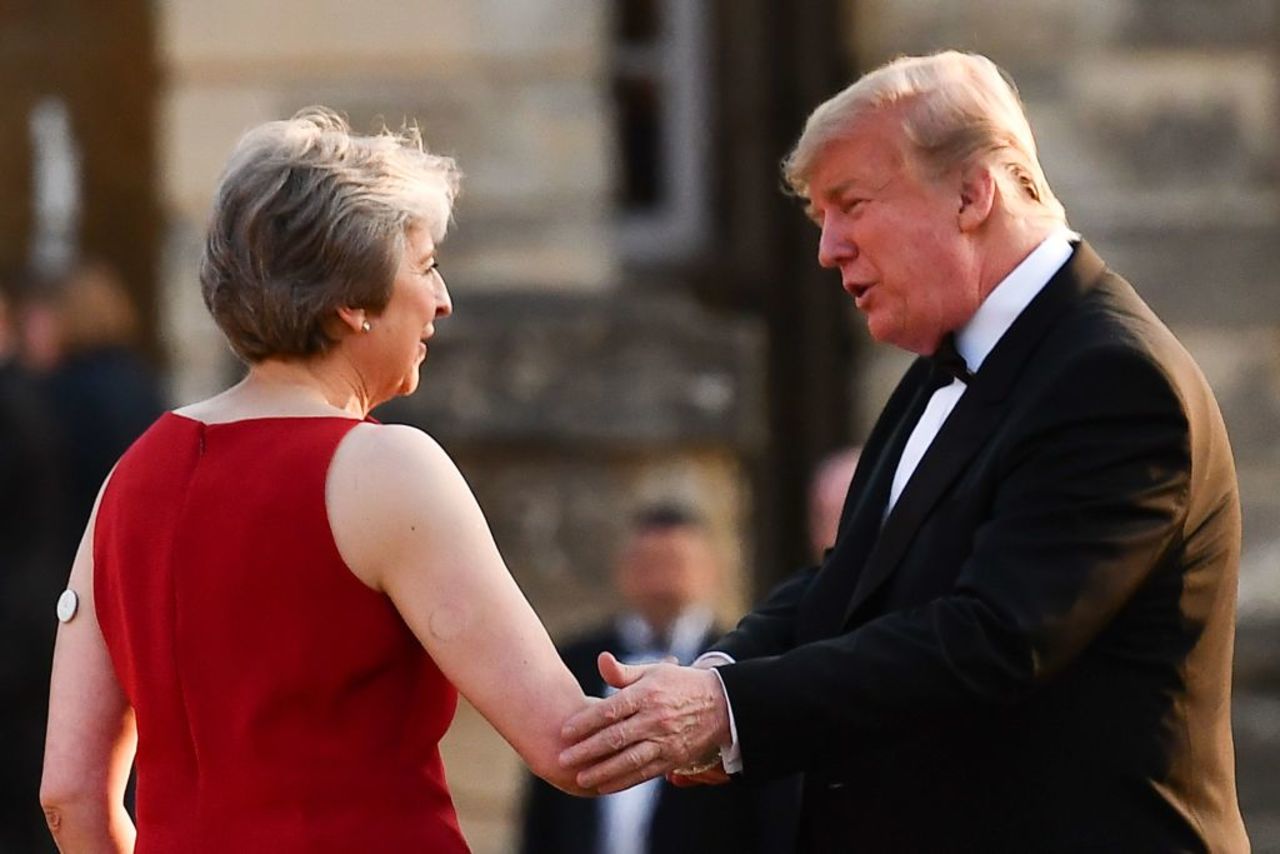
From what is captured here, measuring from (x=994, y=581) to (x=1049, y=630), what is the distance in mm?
94

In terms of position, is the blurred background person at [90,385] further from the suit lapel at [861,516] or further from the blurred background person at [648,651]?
the suit lapel at [861,516]

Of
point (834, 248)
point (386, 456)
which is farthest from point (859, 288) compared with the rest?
point (386, 456)

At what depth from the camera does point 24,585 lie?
6.55 m

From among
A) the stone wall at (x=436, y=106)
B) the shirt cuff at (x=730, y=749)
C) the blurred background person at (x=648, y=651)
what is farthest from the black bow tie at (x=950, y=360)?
the stone wall at (x=436, y=106)

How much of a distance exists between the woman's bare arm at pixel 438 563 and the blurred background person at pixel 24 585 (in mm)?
3592

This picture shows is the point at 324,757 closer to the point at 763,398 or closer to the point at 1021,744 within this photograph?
the point at 1021,744

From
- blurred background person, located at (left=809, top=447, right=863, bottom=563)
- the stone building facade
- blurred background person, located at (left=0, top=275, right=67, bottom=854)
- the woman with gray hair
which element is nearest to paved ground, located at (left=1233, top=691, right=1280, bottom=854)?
the stone building facade

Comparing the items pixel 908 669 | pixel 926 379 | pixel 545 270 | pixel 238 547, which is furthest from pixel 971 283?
pixel 545 270

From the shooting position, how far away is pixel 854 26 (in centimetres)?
763

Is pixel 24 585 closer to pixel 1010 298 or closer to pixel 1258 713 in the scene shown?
pixel 1258 713

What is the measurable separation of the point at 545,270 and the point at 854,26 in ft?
→ 5.36

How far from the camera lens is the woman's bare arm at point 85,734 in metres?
3.35

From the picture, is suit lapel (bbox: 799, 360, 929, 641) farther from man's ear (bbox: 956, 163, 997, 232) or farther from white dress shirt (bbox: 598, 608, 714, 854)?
white dress shirt (bbox: 598, 608, 714, 854)

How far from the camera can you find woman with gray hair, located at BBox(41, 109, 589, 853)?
3.12 m
